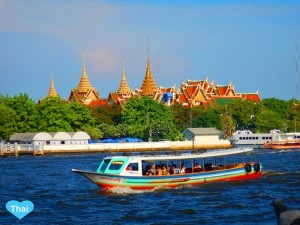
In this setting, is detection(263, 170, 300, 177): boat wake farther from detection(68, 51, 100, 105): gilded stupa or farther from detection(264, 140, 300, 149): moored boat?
detection(68, 51, 100, 105): gilded stupa

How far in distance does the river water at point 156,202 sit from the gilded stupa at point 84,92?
79695 mm

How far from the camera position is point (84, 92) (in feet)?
409

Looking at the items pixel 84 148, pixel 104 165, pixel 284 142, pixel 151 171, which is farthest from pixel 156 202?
pixel 284 142

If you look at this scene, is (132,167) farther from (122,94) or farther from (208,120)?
(122,94)

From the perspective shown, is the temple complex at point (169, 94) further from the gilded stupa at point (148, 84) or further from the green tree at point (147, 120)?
the green tree at point (147, 120)

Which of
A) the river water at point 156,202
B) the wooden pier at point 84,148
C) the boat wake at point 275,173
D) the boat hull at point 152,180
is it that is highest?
the wooden pier at point 84,148

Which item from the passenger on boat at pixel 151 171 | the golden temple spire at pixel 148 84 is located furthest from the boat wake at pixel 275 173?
the golden temple spire at pixel 148 84

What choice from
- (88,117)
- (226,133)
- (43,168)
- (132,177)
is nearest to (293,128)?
(226,133)

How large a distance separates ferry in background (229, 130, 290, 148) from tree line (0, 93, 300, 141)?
3630mm

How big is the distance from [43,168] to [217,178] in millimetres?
20700

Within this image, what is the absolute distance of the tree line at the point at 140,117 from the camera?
8225cm

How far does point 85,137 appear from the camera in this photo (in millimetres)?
79312

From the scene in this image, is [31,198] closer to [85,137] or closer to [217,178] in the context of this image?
[217,178]

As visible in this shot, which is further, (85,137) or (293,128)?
(293,128)
